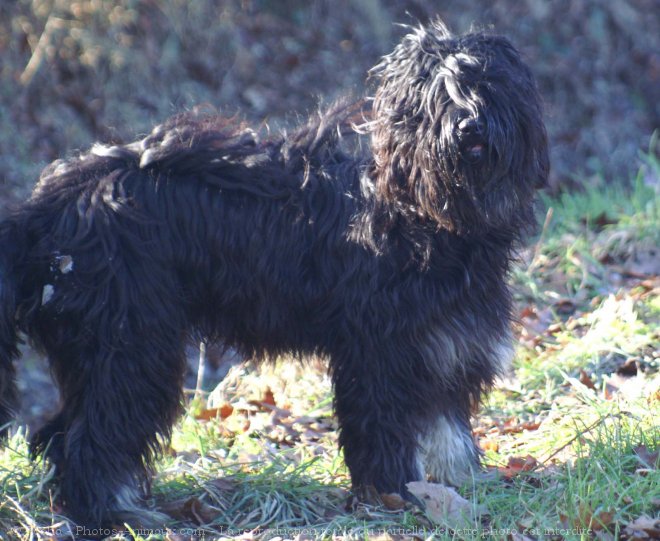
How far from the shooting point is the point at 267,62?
983cm

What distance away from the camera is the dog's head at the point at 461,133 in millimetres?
3535

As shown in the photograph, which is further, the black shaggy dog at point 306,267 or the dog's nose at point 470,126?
the black shaggy dog at point 306,267

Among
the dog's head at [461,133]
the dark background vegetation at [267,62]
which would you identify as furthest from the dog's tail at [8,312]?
the dark background vegetation at [267,62]

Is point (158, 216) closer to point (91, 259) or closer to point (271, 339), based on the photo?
point (91, 259)

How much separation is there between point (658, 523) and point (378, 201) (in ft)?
5.23

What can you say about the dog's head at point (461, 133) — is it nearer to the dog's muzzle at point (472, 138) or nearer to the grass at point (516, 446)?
the dog's muzzle at point (472, 138)

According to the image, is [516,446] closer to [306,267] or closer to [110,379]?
[306,267]

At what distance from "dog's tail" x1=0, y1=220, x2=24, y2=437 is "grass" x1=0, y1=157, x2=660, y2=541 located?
354 millimetres

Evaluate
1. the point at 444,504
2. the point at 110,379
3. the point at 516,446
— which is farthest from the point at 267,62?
the point at 444,504

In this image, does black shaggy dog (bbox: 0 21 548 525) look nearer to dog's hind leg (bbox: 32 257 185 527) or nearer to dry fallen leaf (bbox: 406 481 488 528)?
dog's hind leg (bbox: 32 257 185 527)

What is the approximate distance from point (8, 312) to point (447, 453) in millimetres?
1882

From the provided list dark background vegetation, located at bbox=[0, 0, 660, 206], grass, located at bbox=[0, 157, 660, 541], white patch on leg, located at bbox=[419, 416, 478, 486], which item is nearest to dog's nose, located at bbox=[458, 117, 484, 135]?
grass, located at bbox=[0, 157, 660, 541]

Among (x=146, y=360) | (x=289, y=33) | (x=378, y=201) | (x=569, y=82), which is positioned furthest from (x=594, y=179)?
(x=146, y=360)

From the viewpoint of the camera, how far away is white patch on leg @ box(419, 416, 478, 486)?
401cm
